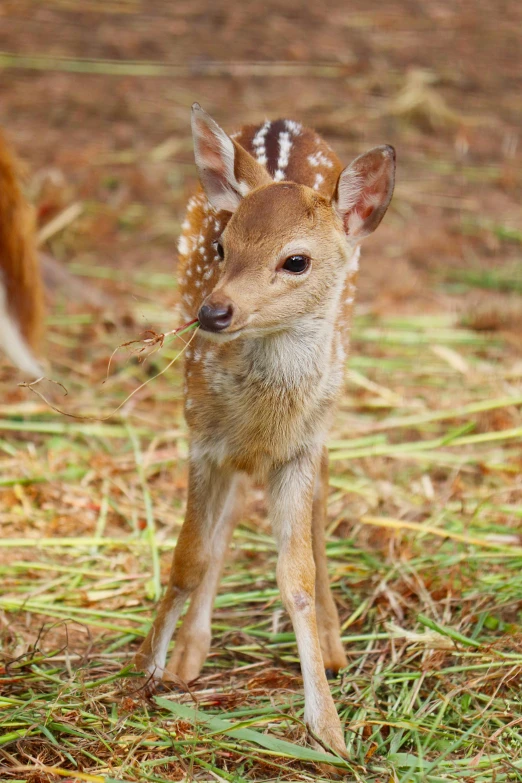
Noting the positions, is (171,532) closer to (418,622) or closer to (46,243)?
(418,622)

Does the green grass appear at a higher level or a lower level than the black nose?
lower

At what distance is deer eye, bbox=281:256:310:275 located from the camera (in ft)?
10.1

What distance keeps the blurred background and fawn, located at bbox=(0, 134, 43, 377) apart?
822mm

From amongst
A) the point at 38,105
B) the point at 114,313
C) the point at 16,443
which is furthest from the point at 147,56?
the point at 16,443

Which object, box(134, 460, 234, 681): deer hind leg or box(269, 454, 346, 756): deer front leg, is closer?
box(269, 454, 346, 756): deer front leg

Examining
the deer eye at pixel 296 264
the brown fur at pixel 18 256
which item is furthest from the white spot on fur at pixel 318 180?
the brown fur at pixel 18 256

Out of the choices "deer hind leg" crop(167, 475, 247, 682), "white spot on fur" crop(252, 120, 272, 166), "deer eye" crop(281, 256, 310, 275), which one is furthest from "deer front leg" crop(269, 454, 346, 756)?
"white spot on fur" crop(252, 120, 272, 166)

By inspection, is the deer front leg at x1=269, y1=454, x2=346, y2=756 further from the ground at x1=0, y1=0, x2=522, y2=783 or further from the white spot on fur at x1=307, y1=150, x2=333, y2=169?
the white spot on fur at x1=307, y1=150, x2=333, y2=169

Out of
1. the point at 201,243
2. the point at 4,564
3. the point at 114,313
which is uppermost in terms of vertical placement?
the point at 201,243

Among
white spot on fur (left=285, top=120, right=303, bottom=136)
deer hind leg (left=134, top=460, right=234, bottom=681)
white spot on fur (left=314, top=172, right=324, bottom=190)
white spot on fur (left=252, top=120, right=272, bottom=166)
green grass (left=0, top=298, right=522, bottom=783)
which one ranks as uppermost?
white spot on fur (left=285, top=120, right=303, bottom=136)

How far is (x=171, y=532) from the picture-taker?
456cm

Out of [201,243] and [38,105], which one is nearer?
[201,243]

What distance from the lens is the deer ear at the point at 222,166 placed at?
3.30 m

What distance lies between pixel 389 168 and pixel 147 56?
21.3 feet
